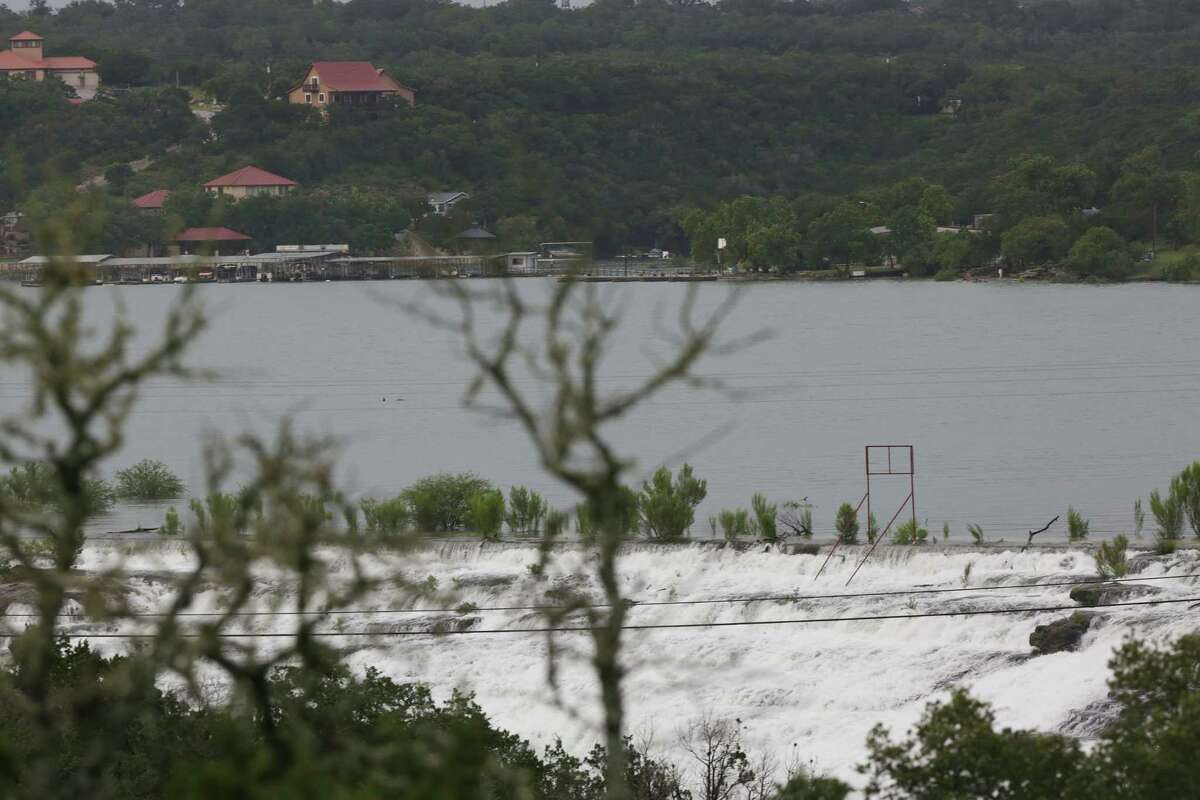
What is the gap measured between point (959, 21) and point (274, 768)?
168268 millimetres

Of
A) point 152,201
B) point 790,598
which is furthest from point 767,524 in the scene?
point 152,201

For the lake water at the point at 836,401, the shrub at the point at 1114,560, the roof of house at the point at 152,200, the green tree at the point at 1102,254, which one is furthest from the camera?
the roof of house at the point at 152,200

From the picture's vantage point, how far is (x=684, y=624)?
2236 cm

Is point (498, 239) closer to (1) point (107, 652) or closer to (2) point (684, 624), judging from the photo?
(2) point (684, 624)

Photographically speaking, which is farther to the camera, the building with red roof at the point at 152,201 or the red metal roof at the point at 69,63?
the red metal roof at the point at 69,63

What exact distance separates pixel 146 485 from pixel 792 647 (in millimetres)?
17760

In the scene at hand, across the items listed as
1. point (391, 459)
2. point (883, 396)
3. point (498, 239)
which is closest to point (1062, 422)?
point (883, 396)

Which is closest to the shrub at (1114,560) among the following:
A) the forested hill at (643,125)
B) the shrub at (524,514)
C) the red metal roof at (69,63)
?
the shrub at (524,514)

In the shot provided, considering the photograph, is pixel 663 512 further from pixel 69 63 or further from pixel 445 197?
pixel 69 63

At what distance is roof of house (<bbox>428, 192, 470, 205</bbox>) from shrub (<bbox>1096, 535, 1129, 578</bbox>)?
6256cm

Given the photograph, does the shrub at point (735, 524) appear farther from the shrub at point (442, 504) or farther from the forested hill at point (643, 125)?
the forested hill at point (643, 125)

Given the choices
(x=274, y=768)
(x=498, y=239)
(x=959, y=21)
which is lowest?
(x=274, y=768)

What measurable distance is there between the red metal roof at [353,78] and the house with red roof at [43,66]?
48.8 feet

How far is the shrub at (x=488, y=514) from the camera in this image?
26453 millimetres
